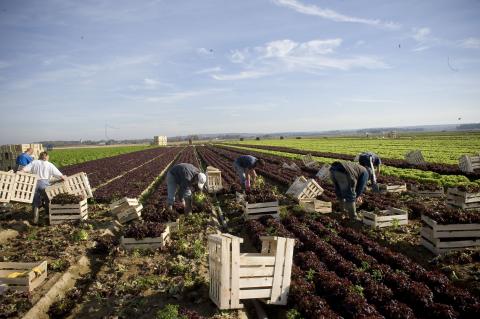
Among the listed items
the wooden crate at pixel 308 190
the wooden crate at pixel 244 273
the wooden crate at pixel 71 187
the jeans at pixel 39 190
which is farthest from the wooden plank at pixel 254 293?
the jeans at pixel 39 190

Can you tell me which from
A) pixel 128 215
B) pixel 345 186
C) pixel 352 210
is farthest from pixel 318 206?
pixel 128 215

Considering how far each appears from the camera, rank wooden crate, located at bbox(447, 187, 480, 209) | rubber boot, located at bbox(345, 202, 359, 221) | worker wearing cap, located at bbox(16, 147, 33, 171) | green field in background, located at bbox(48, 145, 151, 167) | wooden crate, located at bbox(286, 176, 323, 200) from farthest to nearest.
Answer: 1. green field in background, located at bbox(48, 145, 151, 167)
2. worker wearing cap, located at bbox(16, 147, 33, 171)
3. wooden crate, located at bbox(286, 176, 323, 200)
4. wooden crate, located at bbox(447, 187, 480, 209)
5. rubber boot, located at bbox(345, 202, 359, 221)

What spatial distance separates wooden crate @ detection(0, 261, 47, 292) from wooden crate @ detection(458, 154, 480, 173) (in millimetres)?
21462

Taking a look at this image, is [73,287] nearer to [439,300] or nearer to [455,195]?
[439,300]

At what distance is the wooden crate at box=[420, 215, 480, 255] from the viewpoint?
783cm

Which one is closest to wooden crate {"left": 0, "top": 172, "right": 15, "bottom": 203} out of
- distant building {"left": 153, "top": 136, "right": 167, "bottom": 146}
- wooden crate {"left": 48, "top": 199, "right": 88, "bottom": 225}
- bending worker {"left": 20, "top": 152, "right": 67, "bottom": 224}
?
bending worker {"left": 20, "top": 152, "right": 67, "bottom": 224}

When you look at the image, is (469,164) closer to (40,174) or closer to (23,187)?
(40,174)

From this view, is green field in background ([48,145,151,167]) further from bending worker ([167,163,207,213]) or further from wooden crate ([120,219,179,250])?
wooden crate ([120,219,179,250])

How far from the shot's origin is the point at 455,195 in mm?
11297

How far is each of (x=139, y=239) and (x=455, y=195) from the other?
9949 mm

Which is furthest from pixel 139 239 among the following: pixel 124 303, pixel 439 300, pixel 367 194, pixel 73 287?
pixel 367 194

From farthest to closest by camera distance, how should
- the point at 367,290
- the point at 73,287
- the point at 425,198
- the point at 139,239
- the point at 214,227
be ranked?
the point at 425,198, the point at 214,227, the point at 139,239, the point at 73,287, the point at 367,290

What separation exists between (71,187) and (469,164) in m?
20.8

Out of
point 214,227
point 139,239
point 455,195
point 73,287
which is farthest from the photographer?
point 455,195
